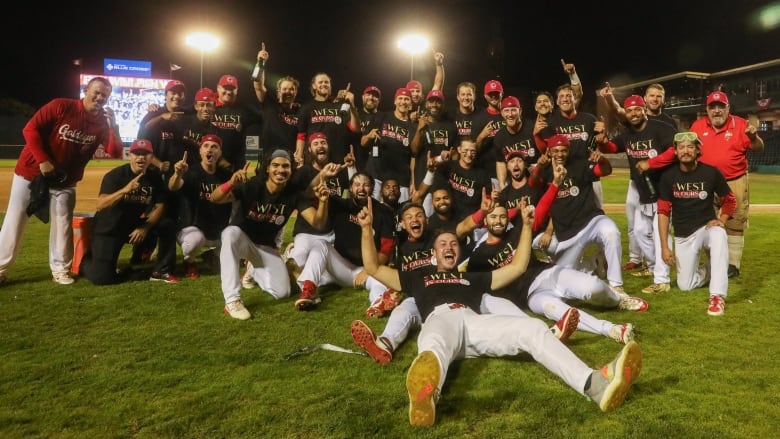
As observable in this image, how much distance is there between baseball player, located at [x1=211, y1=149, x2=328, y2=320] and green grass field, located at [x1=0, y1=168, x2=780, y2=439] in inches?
14.4

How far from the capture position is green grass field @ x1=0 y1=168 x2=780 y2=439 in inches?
113

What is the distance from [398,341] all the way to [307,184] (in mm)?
2431

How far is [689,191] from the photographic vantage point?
18.4 ft

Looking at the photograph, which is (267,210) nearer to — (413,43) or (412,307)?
(412,307)

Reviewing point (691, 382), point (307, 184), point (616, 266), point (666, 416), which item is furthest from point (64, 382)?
point (616, 266)

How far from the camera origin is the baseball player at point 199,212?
21.1 ft

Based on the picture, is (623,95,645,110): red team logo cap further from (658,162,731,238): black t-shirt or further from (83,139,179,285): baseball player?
(83,139,179,285): baseball player

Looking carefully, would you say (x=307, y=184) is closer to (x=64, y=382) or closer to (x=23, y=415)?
(x=64, y=382)

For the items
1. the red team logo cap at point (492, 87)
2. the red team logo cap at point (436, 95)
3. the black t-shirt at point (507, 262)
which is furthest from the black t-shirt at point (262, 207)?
the red team logo cap at point (492, 87)

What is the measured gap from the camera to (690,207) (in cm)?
563

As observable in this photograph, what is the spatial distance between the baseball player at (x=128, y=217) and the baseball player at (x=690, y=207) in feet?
17.5

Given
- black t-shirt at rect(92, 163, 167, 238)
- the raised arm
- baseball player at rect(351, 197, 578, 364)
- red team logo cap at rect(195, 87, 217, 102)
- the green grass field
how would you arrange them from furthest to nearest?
1. red team logo cap at rect(195, 87, 217, 102)
2. black t-shirt at rect(92, 163, 167, 238)
3. the raised arm
4. baseball player at rect(351, 197, 578, 364)
5. the green grass field

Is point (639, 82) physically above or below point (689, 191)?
above

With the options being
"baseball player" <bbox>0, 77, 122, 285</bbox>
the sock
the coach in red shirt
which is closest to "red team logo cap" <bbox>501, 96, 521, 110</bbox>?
the coach in red shirt
